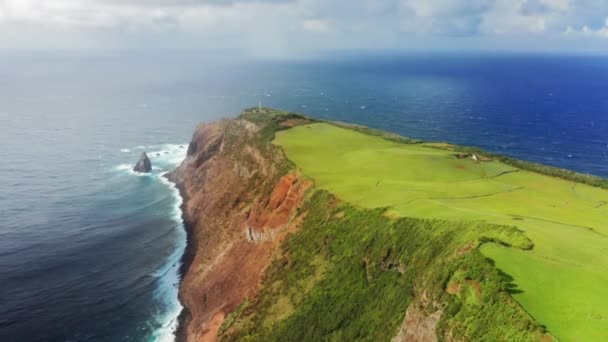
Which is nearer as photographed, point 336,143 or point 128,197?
point 336,143

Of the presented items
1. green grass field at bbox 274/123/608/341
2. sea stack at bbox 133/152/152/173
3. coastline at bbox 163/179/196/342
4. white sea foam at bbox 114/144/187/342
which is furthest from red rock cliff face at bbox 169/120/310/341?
sea stack at bbox 133/152/152/173

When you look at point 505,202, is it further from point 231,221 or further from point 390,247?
point 231,221

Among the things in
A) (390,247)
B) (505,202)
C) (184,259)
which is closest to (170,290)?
(184,259)

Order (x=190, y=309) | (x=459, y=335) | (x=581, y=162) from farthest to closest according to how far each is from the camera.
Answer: (x=581, y=162) < (x=190, y=309) < (x=459, y=335)

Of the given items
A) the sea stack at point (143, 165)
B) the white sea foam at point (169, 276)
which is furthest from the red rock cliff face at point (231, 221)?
the sea stack at point (143, 165)

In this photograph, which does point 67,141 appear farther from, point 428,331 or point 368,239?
point 428,331

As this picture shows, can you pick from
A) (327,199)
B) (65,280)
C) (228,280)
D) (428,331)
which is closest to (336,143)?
(327,199)
